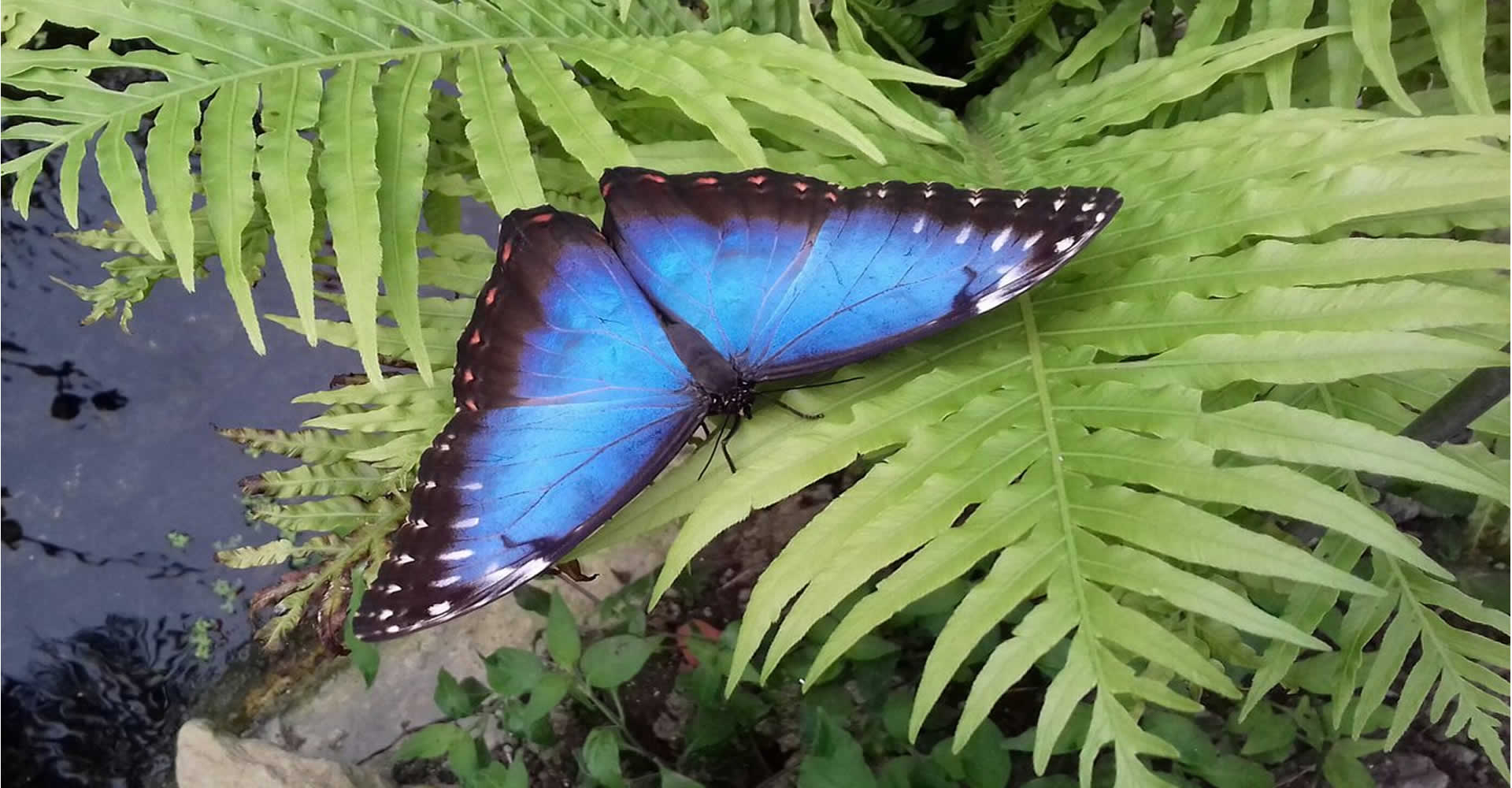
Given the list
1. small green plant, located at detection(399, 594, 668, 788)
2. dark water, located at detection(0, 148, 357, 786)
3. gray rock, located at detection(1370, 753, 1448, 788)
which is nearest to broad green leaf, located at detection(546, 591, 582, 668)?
small green plant, located at detection(399, 594, 668, 788)

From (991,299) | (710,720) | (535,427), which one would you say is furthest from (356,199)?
(710,720)

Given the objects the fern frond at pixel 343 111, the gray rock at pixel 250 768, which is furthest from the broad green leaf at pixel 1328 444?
the gray rock at pixel 250 768

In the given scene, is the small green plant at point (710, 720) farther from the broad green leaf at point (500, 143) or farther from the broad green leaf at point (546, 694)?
the broad green leaf at point (500, 143)

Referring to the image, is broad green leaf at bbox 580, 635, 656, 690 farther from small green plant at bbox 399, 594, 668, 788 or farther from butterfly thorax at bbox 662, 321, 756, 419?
butterfly thorax at bbox 662, 321, 756, 419

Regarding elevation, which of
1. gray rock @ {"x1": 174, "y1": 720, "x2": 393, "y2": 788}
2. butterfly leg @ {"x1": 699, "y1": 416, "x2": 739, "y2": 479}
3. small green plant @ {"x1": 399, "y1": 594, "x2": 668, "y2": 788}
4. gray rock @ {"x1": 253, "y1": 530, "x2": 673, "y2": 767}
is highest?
butterfly leg @ {"x1": 699, "y1": 416, "x2": 739, "y2": 479}

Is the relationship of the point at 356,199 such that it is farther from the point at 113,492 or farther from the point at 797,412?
the point at 113,492

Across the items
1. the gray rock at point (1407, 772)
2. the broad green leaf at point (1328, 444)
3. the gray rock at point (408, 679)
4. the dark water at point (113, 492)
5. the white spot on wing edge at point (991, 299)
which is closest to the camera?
the broad green leaf at point (1328, 444)

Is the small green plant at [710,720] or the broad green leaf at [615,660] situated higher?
the broad green leaf at [615,660]

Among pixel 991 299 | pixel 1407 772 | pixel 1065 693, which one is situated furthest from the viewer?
pixel 1407 772
